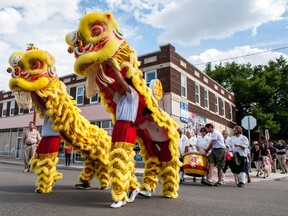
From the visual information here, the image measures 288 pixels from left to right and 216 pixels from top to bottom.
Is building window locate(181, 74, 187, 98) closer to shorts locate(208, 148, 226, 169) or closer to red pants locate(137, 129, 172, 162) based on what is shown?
shorts locate(208, 148, 226, 169)

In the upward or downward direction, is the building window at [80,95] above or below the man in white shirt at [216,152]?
above

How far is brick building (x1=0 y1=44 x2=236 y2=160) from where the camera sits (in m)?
17.5

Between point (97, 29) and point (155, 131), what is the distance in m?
1.92

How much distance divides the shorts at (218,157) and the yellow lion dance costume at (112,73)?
3.35 metres

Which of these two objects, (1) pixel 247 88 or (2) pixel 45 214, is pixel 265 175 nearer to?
(2) pixel 45 214

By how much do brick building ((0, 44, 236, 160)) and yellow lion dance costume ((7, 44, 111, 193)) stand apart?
451 inches

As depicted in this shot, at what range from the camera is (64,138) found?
17.8 feet

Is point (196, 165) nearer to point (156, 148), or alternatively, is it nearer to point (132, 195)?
point (156, 148)

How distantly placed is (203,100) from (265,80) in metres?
9.16

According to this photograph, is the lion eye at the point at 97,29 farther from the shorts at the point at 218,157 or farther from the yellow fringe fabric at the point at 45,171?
the shorts at the point at 218,157

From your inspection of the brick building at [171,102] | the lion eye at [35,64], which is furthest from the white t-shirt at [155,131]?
the brick building at [171,102]

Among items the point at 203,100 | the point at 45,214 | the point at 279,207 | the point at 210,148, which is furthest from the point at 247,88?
the point at 45,214

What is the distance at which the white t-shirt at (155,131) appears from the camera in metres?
4.79

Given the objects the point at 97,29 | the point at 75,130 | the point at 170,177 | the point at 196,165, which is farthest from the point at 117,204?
the point at 196,165
